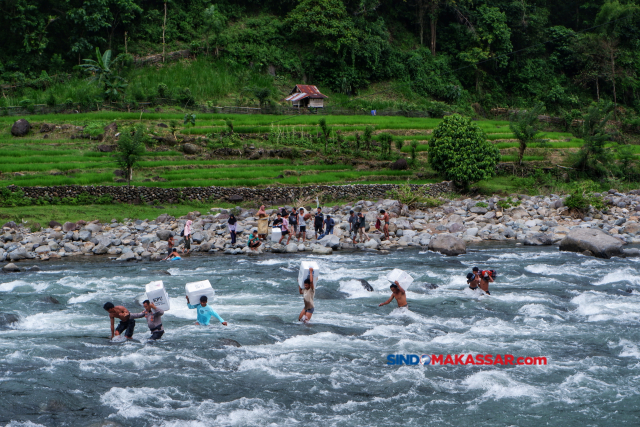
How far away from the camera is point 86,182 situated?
3250 cm

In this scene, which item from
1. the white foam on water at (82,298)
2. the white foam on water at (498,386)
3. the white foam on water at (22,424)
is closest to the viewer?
the white foam on water at (22,424)

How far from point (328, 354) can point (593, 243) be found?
14739 millimetres

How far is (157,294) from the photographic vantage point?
1281cm

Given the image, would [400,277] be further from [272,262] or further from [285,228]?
[285,228]

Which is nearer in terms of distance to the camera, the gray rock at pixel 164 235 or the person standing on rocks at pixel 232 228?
the person standing on rocks at pixel 232 228

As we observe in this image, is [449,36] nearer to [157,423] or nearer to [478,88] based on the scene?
[478,88]

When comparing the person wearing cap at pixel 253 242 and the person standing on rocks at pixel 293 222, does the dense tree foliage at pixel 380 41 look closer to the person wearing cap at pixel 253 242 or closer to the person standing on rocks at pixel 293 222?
the person standing on rocks at pixel 293 222

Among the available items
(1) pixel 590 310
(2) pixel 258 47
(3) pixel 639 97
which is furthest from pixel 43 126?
(3) pixel 639 97

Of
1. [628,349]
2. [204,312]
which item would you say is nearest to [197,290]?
[204,312]

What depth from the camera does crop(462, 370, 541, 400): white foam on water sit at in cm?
1098

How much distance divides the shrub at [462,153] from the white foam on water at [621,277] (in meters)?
16.3

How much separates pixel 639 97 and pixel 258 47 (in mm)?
40105

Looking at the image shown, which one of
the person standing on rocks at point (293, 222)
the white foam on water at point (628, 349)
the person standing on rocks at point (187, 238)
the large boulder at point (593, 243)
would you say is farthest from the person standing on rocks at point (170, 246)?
the white foam on water at point (628, 349)

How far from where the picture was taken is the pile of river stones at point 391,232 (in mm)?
23797
